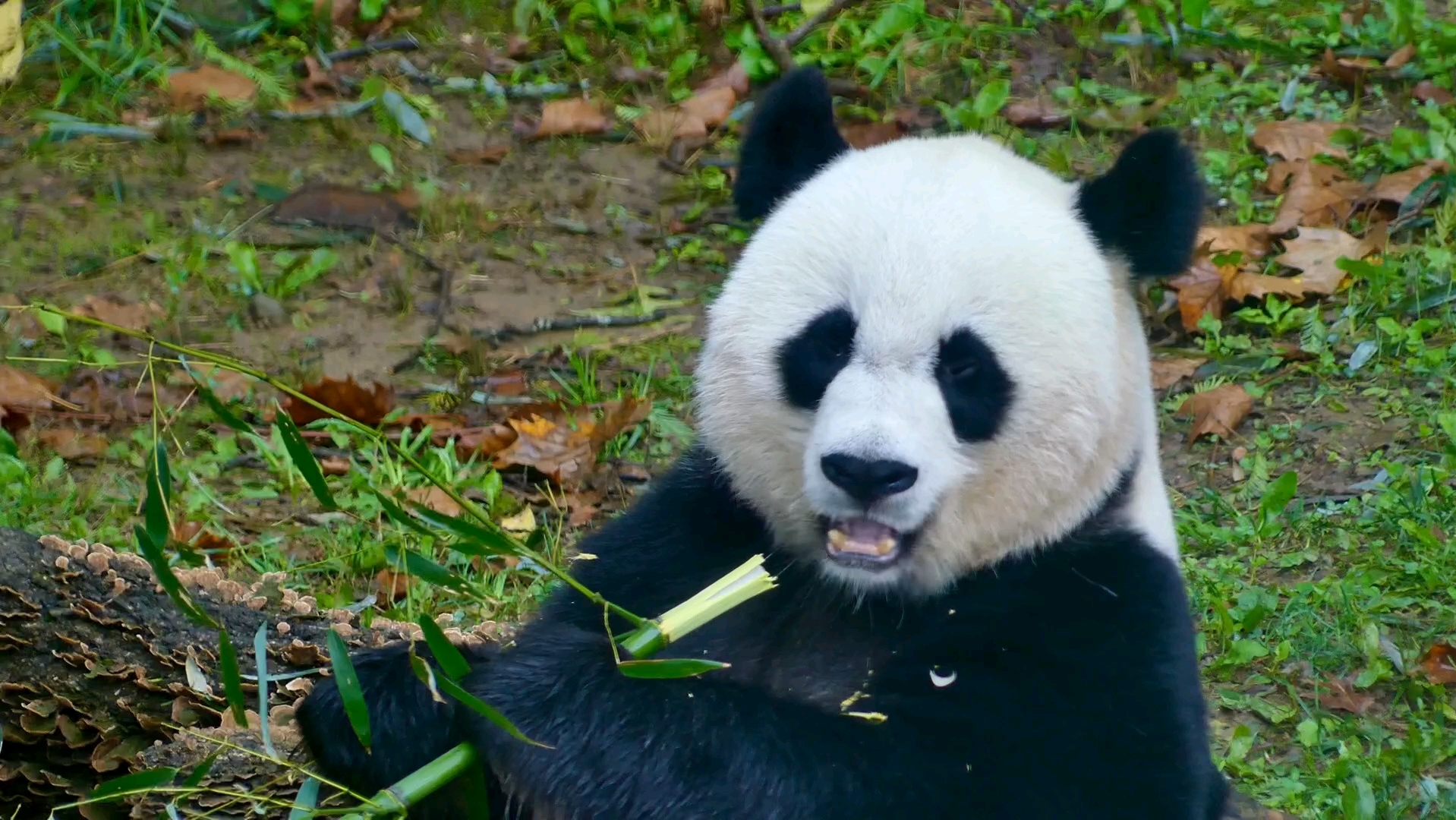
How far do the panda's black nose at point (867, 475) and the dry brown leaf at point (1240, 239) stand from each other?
3641mm

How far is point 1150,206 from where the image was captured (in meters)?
3.01

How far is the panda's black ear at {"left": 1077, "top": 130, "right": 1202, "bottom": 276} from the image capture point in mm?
2977

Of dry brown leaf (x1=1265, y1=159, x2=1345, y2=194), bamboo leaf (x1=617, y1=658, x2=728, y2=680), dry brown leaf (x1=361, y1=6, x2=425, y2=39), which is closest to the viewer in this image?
bamboo leaf (x1=617, y1=658, x2=728, y2=680)

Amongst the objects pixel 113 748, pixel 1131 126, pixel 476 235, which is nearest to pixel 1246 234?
pixel 1131 126

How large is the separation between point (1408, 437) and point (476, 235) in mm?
3904

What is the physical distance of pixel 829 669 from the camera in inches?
125

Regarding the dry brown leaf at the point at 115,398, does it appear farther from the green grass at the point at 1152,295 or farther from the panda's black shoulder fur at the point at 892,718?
the panda's black shoulder fur at the point at 892,718

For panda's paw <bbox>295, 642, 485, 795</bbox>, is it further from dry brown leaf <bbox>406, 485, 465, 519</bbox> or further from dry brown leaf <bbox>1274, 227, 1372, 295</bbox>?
dry brown leaf <bbox>1274, 227, 1372, 295</bbox>

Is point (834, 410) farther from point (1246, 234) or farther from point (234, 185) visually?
point (234, 185)

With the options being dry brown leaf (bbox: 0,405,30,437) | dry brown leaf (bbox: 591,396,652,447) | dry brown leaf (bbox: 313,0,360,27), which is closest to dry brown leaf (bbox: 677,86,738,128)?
dry brown leaf (bbox: 313,0,360,27)

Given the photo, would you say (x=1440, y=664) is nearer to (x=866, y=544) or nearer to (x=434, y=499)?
(x=866, y=544)

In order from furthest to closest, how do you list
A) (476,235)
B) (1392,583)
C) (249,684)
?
(476,235)
(1392,583)
(249,684)

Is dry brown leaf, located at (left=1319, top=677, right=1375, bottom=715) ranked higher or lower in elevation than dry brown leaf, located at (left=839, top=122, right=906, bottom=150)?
lower

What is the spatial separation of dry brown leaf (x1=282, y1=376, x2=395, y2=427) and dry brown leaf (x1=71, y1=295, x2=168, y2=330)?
36.8 inches
